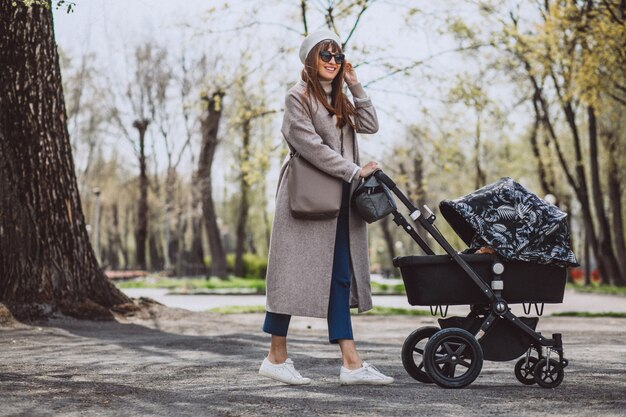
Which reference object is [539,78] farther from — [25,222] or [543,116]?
[25,222]

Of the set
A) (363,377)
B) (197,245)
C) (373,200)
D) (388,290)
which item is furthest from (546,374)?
(197,245)

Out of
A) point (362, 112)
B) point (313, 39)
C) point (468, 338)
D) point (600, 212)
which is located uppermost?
point (600, 212)

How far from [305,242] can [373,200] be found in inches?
19.8

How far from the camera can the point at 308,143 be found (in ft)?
18.0

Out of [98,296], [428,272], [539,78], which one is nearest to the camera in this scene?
[428,272]

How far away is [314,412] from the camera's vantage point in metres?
4.49

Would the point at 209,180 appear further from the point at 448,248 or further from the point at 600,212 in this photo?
the point at 448,248

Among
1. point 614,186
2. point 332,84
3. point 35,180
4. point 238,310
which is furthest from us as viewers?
point 614,186

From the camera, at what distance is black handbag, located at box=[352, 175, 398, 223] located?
538cm

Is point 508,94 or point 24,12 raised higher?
point 508,94

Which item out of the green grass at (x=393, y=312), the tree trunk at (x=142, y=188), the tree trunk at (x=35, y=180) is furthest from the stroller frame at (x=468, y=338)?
the tree trunk at (x=142, y=188)

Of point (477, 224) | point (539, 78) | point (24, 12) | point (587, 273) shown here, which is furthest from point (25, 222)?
point (587, 273)

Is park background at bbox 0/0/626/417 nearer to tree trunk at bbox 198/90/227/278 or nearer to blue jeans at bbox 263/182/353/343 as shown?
blue jeans at bbox 263/182/353/343

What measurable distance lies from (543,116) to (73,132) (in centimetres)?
2079
